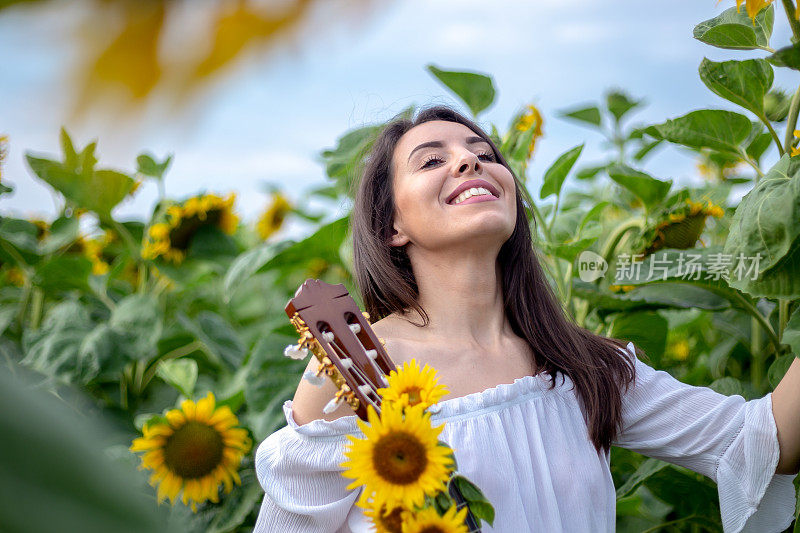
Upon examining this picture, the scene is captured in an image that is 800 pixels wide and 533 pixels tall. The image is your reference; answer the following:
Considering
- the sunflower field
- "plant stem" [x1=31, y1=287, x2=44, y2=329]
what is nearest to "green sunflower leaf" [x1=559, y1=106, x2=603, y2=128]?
the sunflower field

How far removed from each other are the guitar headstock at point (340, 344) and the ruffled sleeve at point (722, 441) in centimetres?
49

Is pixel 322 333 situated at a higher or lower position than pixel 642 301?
higher

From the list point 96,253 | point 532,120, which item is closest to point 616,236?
point 532,120

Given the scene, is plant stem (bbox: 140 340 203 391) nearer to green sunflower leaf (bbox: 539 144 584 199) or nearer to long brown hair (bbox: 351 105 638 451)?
long brown hair (bbox: 351 105 638 451)

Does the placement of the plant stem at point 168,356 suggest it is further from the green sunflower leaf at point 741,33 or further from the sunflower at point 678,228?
the green sunflower leaf at point 741,33

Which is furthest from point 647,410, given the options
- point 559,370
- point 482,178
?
point 482,178

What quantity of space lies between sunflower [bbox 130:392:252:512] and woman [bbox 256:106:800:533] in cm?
32

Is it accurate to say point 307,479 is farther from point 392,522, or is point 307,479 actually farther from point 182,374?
point 182,374

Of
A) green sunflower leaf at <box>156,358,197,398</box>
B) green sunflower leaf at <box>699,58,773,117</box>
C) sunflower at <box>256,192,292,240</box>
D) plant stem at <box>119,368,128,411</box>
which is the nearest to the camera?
green sunflower leaf at <box>699,58,773,117</box>

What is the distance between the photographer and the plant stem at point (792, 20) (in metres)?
0.80

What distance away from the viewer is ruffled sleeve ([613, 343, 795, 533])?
1000mm

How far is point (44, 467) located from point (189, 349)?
5.43 feet

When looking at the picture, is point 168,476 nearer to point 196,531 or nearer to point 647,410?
point 196,531

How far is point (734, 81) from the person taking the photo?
1.08m
